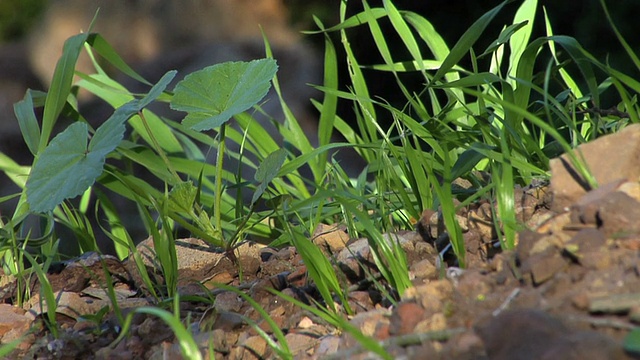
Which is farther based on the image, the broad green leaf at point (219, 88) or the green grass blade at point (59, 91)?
the green grass blade at point (59, 91)

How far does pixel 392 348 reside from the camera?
2.77 feet

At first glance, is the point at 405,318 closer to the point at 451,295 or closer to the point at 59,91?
the point at 451,295

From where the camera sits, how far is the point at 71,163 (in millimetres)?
1326

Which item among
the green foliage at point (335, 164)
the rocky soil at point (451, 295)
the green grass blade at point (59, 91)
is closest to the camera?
the rocky soil at point (451, 295)

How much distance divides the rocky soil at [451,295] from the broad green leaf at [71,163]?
8.1 inches

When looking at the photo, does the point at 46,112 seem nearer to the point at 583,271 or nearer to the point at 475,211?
the point at 475,211

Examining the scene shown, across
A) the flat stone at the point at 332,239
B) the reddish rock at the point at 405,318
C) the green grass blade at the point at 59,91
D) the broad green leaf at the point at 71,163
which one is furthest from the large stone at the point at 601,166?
the green grass blade at the point at 59,91

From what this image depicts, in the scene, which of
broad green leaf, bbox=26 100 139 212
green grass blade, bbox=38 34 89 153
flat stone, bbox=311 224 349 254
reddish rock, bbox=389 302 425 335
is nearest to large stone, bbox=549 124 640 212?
reddish rock, bbox=389 302 425 335

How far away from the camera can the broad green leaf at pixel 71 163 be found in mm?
1266

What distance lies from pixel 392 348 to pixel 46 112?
1045 mm

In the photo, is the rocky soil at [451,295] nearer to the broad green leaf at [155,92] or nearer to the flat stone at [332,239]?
the flat stone at [332,239]

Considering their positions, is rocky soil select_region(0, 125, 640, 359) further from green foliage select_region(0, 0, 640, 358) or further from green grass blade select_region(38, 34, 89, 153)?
green grass blade select_region(38, 34, 89, 153)

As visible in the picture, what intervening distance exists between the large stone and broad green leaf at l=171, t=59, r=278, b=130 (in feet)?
1.85

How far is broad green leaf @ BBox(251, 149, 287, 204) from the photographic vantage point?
4.35 feet
